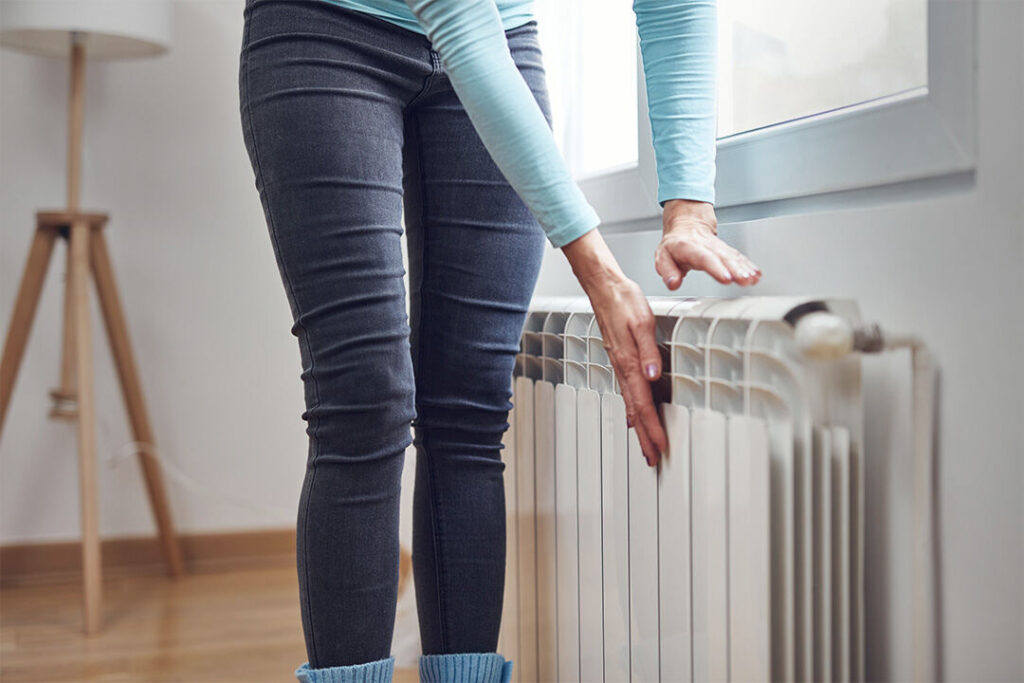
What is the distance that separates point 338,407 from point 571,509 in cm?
35

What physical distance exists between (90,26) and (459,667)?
1.52m

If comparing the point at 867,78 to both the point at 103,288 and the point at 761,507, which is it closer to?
the point at 761,507

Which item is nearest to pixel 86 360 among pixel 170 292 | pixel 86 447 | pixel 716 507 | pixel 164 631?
pixel 86 447

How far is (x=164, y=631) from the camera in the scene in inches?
74.6

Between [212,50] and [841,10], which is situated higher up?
[212,50]

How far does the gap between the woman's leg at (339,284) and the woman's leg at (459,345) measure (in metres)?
0.09

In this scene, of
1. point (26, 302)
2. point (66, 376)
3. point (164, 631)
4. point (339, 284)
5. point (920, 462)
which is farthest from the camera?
point (66, 376)

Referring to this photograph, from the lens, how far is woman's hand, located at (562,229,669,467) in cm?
85

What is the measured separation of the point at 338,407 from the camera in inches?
34.5

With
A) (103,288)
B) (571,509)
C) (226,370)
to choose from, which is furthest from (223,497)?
(571,509)

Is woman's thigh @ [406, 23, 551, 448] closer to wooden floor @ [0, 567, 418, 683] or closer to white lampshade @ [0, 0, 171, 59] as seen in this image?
wooden floor @ [0, 567, 418, 683]

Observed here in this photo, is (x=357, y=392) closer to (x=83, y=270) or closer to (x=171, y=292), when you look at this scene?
(x=83, y=270)

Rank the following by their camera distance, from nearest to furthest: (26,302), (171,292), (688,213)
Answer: (688,213), (26,302), (171,292)

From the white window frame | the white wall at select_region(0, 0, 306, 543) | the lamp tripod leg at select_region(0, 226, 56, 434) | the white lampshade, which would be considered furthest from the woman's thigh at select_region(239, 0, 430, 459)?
the white wall at select_region(0, 0, 306, 543)
